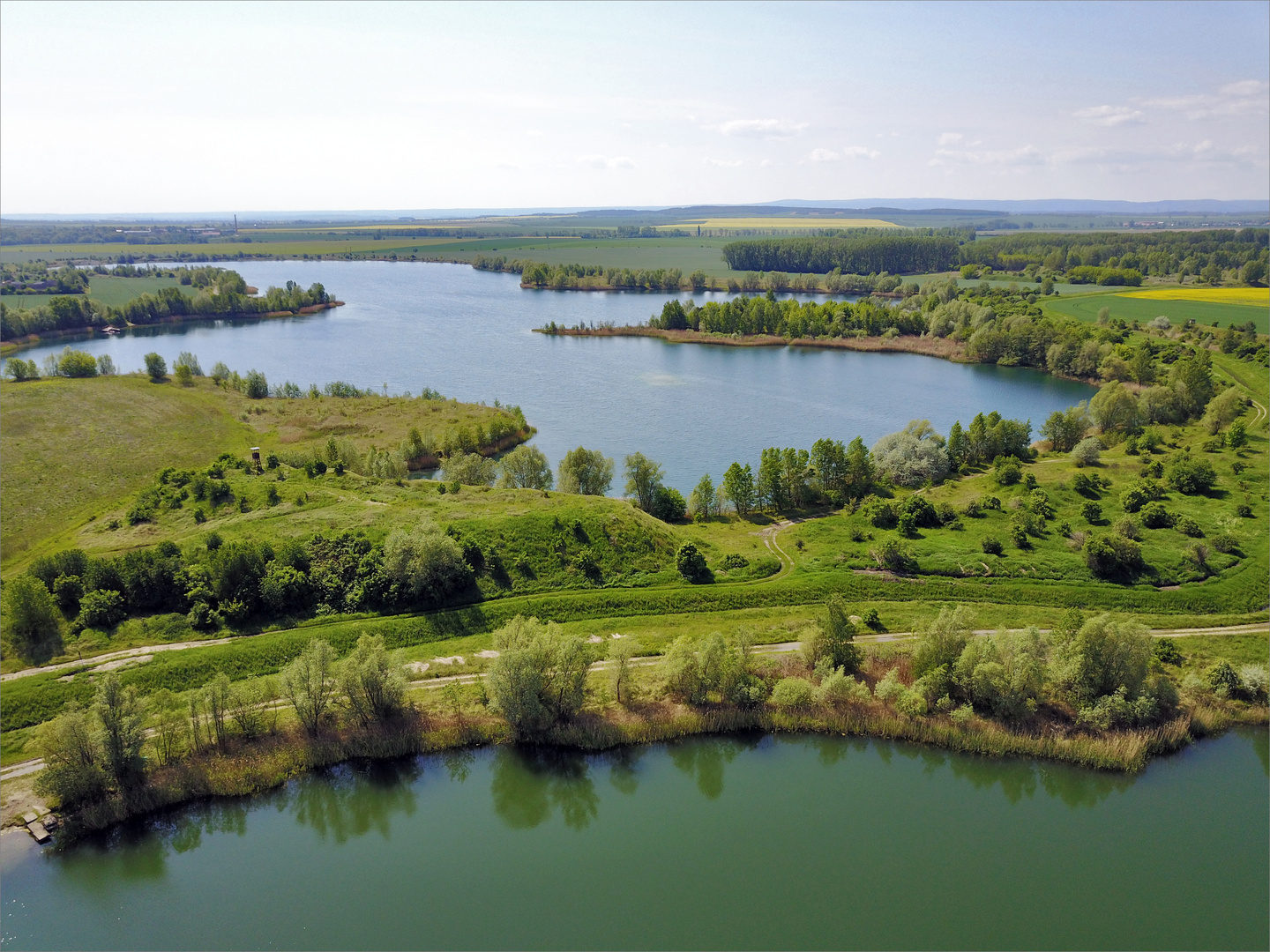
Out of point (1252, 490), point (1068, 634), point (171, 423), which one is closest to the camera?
point (1068, 634)

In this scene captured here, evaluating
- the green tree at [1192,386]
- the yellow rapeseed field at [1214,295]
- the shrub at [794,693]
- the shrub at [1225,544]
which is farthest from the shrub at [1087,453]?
the yellow rapeseed field at [1214,295]

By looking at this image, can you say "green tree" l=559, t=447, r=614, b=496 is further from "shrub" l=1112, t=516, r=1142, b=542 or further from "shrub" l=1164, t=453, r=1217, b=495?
"shrub" l=1164, t=453, r=1217, b=495

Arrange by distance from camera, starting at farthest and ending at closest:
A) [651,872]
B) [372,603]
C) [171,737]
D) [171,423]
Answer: [171,423] < [372,603] < [171,737] < [651,872]

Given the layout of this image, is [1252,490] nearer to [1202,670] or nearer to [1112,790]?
[1202,670]

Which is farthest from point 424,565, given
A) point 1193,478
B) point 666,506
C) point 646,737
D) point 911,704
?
point 1193,478

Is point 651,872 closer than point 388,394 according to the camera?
Yes

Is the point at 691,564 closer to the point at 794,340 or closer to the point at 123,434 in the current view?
the point at 123,434

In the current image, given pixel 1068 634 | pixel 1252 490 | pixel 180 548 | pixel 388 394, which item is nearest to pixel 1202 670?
pixel 1068 634
